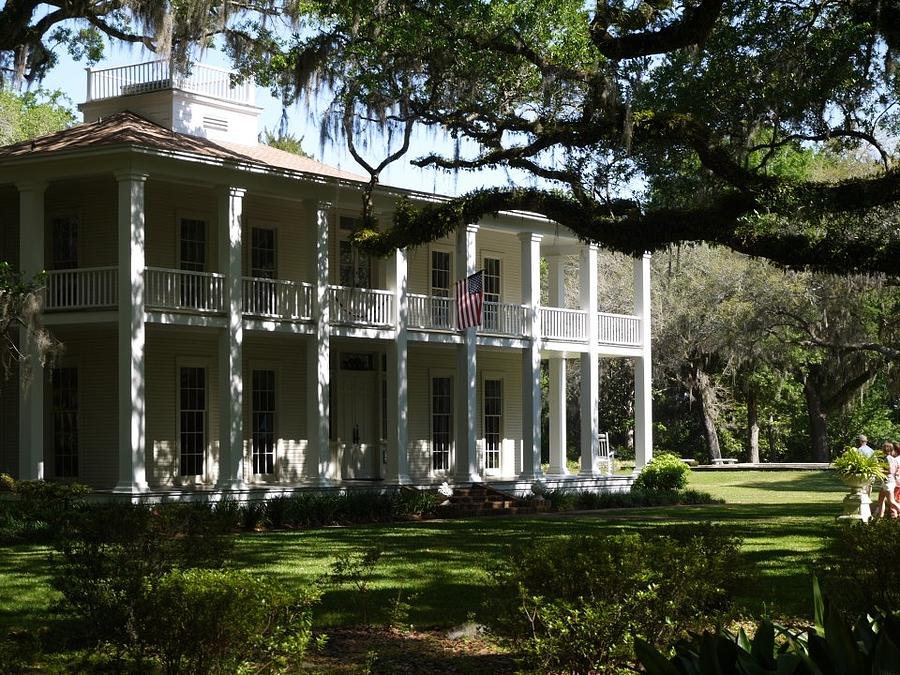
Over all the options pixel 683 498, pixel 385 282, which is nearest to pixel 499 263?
pixel 385 282

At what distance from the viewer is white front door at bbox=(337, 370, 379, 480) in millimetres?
27875

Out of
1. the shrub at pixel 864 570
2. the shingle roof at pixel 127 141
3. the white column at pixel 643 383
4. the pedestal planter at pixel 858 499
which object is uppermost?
the shingle roof at pixel 127 141

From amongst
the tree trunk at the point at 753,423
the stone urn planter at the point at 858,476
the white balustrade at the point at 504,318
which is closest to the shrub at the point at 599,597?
the stone urn planter at the point at 858,476

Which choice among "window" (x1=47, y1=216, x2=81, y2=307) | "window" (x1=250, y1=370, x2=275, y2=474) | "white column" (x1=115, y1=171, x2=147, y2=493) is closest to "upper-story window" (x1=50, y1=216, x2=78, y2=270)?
"window" (x1=47, y1=216, x2=81, y2=307)

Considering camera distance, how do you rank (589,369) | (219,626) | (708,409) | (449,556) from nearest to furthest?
1. (219,626)
2. (449,556)
3. (589,369)
4. (708,409)

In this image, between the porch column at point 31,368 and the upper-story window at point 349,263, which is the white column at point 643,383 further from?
the porch column at point 31,368

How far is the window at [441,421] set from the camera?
1164 inches

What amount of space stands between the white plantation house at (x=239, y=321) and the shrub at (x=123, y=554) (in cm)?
1277

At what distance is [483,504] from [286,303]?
5.63m

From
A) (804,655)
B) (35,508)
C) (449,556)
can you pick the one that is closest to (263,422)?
(35,508)

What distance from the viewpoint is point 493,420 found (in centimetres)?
3105

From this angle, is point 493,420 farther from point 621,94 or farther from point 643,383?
point 621,94

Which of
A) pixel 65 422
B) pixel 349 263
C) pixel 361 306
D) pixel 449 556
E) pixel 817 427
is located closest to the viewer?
pixel 449 556

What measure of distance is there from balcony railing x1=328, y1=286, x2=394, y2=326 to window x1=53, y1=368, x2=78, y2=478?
527 cm
